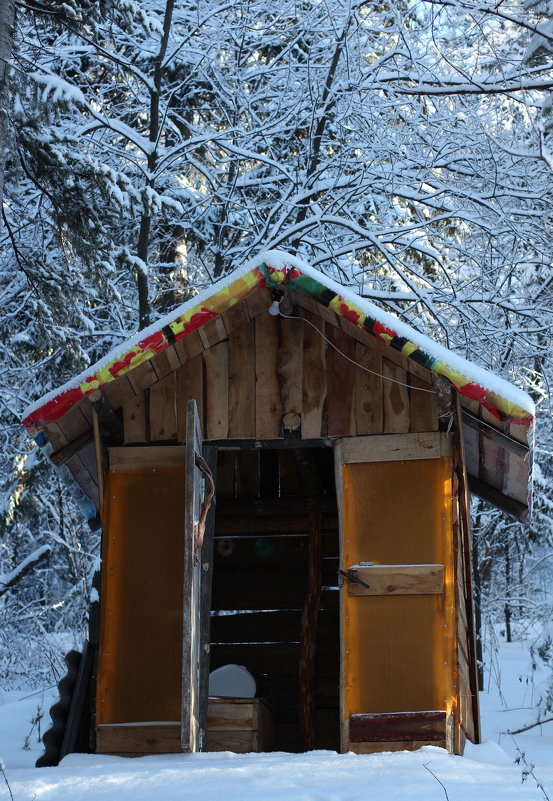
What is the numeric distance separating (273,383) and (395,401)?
95 cm

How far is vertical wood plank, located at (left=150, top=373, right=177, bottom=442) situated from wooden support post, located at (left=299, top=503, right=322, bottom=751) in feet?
11.0

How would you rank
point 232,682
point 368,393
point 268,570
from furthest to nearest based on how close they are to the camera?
1. point 268,570
2. point 232,682
3. point 368,393

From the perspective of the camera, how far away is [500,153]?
11.0 meters

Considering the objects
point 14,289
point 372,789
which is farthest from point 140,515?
point 14,289

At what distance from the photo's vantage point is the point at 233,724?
303 inches

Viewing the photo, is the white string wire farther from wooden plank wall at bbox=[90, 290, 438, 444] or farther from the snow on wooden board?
the snow on wooden board

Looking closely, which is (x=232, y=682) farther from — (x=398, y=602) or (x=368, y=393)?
(x=368, y=393)

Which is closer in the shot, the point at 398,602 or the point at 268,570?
the point at 398,602

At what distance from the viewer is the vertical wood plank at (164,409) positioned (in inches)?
284

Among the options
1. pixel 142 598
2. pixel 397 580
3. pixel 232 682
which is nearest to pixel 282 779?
pixel 397 580

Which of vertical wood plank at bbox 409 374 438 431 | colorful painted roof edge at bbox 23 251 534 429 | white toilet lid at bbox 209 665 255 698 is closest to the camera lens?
colorful painted roof edge at bbox 23 251 534 429

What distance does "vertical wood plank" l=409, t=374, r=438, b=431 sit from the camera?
689cm

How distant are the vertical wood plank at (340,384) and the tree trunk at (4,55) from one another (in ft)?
8.79

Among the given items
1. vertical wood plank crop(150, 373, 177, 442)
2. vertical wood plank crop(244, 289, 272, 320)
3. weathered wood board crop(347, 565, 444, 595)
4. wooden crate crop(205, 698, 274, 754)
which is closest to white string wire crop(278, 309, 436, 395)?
vertical wood plank crop(244, 289, 272, 320)
